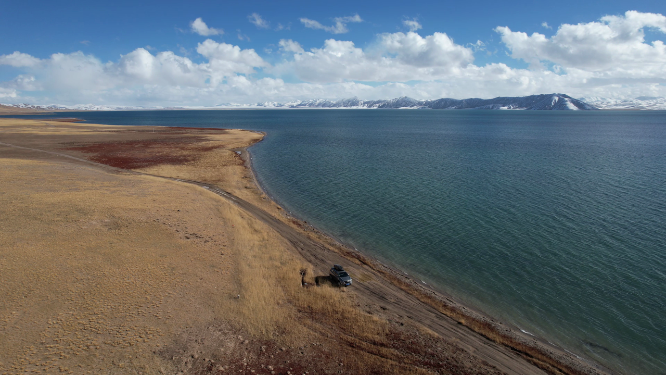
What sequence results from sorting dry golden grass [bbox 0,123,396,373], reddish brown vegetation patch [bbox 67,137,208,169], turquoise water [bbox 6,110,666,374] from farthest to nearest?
reddish brown vegetation patch [bbox 67,137,208,169] < turquoise water [bbox 6,110,666,374] < dry golden grass [bbox 0,123,396,373]

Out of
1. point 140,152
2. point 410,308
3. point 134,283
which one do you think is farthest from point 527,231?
point 140,152

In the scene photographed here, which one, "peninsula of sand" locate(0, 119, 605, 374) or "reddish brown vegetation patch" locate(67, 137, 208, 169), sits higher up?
"reddish brown vegetation patch" locate(67, 137, 208, 169)

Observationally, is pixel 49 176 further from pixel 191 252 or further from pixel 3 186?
pixel 191 252

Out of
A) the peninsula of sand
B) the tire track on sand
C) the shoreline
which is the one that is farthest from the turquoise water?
the tire track on sand

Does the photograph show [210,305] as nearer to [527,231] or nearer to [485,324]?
[485,324]

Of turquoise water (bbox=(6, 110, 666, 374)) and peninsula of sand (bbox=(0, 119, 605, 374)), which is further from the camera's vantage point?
turquoise water (bbox=(6, 110, 666, 374))

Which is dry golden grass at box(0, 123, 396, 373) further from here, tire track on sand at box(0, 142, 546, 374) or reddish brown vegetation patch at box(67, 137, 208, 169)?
reddish brown vegetation patch at box(67, 137, 208, 169)

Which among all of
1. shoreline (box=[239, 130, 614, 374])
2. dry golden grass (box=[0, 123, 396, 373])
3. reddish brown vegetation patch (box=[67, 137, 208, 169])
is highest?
reddish brown vegetation patch (box=[67, 137, 208, 169])
